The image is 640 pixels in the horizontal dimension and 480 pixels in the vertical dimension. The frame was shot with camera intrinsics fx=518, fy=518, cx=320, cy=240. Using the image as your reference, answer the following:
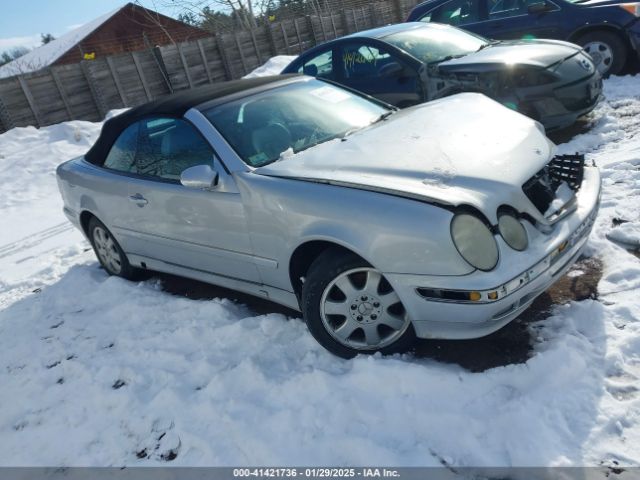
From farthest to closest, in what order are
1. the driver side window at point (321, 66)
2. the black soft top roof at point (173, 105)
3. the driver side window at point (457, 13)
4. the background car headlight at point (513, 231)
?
the driver side window at point (457, 13)
the driver side window at point (321, 66)
the black soft top roof at point (173, 105)
the background car headlight at point (513, 231)

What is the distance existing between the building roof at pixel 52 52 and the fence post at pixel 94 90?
15.1m

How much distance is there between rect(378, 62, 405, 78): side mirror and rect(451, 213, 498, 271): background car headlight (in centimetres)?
383

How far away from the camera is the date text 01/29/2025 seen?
7.18ft

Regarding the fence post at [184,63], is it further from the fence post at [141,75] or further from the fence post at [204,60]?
the fence post at [141,75]

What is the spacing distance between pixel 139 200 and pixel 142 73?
12.0 m

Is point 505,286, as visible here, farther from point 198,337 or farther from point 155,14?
point 155,14

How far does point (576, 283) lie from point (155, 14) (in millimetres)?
29574

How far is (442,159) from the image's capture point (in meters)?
2.79

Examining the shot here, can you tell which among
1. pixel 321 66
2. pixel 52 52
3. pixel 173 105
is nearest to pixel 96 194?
pixel 173 105

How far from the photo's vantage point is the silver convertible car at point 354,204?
8.01 ft

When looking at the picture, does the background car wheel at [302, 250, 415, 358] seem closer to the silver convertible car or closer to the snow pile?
the silver convertible car

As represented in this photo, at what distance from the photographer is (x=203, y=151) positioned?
337 centimetres

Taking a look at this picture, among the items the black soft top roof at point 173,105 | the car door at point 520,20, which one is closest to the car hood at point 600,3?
the car door at point 520,20

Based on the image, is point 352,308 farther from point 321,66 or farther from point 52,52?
point 52,52
